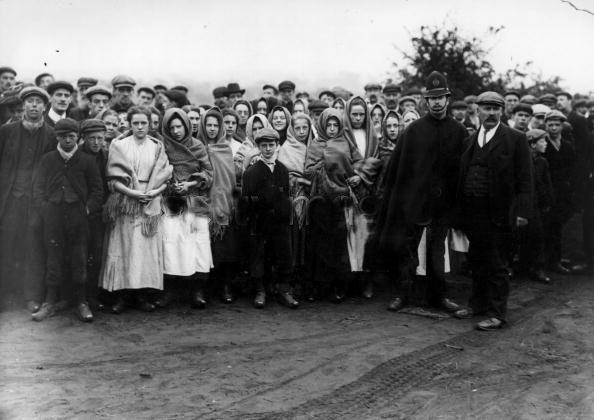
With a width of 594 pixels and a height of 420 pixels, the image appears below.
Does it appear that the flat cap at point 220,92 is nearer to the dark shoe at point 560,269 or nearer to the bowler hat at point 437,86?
the bowler hat at point 437,86

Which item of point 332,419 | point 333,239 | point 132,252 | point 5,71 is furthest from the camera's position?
point 5,71

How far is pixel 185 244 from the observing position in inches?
256

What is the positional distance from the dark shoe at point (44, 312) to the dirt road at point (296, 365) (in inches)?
3.5

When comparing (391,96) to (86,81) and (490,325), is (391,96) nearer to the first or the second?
(86,81)

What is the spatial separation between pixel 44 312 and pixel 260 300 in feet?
6.59

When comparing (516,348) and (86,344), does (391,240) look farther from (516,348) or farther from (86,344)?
(86,344)

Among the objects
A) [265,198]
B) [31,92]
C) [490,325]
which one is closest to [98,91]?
[31,92]

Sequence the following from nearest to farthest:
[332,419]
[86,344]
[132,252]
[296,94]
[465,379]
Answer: [332,419]
[465,379]
[86,344]
[132,252]
[296,94]

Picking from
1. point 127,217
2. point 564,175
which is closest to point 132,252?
point 127,217

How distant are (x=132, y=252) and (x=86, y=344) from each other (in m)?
1.19

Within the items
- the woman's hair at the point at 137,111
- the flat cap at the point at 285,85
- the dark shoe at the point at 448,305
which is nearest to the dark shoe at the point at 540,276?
the dark shoe at the point at 448,305

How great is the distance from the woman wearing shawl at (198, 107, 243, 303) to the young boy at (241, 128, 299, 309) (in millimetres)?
192

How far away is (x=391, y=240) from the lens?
6477mm

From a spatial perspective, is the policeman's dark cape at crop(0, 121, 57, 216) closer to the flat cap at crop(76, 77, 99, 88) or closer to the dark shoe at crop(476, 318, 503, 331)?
the flat cap at crop(76, 77, 99, 88)
